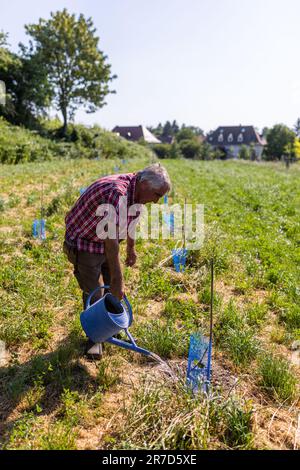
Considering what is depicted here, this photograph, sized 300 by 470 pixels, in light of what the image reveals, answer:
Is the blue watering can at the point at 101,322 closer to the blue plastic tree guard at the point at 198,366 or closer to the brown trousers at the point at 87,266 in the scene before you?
the brown trousers at the point at 87,266

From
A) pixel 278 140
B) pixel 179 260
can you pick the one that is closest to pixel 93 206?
pixel 179 260

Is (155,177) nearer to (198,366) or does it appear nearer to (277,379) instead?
(198,366)

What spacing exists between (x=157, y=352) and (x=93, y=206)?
4.33 feet

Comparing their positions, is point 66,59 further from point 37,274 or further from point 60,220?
point 37,274

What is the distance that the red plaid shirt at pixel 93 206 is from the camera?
2713 mm

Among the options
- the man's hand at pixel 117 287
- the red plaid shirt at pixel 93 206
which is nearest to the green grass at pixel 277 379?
the man's hand at pixel 117 287

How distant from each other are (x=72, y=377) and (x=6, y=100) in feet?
81.1

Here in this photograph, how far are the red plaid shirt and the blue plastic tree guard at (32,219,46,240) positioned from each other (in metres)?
2.60

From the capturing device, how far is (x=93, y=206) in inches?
112

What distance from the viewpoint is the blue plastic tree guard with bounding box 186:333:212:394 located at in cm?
251

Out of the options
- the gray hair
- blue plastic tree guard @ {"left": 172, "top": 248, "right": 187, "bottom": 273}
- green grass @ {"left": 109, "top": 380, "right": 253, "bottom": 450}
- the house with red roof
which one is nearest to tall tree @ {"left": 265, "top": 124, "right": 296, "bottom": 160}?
the house with red roof

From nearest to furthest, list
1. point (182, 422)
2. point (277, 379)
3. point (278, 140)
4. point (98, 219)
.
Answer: point (182, 422) < point (277, 379) < point (98, 219) < point (278, 140)

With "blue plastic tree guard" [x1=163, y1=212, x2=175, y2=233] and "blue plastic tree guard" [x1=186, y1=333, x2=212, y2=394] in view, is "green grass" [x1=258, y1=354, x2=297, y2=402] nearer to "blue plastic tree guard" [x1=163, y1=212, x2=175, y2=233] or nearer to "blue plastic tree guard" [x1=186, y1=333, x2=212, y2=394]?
"blue plastic tree guard" [x1=186, y1=333, x2=212, y2=394]

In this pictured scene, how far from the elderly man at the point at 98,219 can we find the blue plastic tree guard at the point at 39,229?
2527 mm
